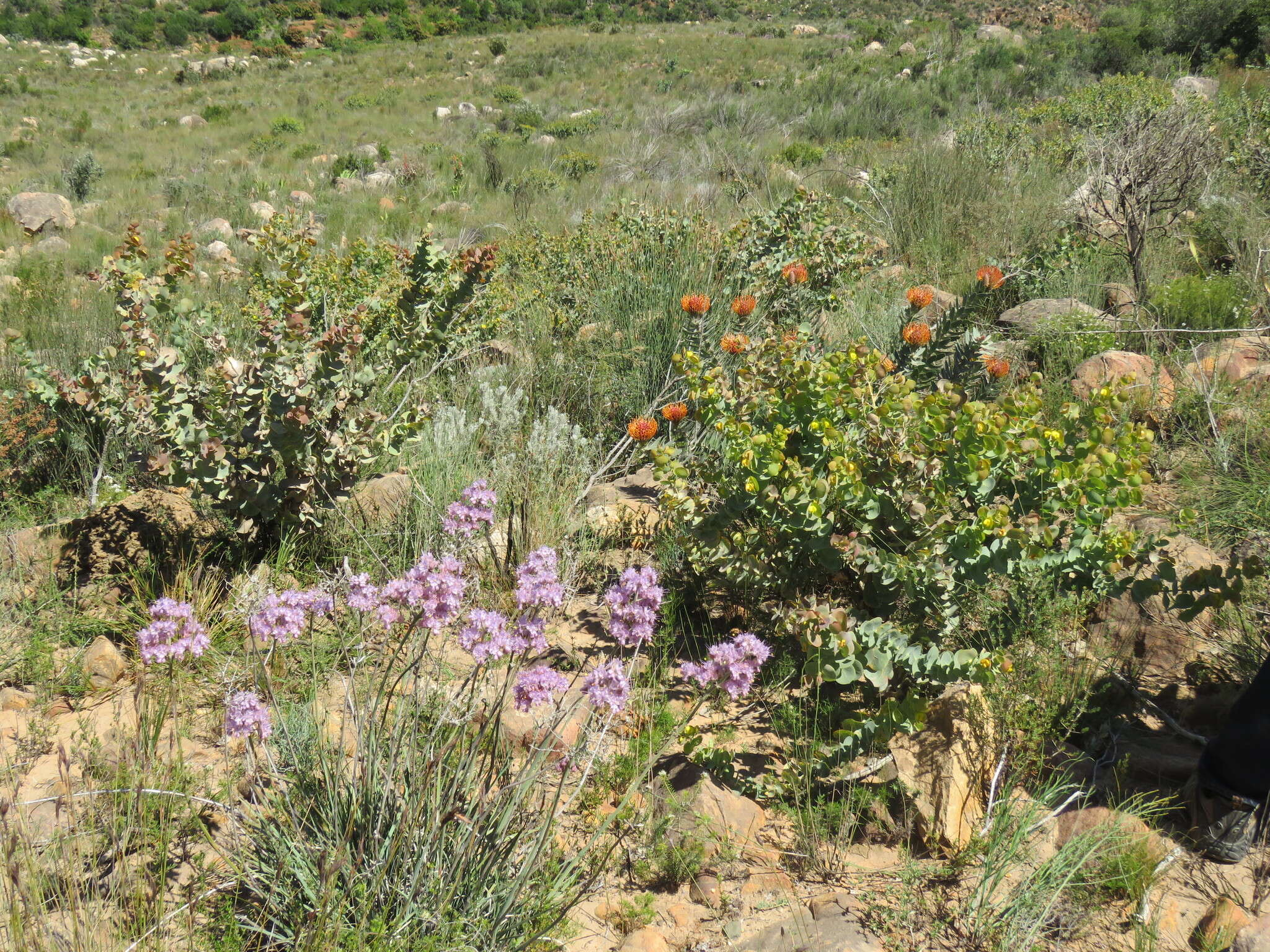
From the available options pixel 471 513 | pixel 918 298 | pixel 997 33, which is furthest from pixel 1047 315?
pixel 997 33

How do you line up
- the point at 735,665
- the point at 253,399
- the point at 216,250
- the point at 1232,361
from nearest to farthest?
the point at 735,665
the point at 253,399
the point at 1232,361
the point at 216,250

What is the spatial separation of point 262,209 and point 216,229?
52.0 inches

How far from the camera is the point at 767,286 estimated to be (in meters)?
4.75

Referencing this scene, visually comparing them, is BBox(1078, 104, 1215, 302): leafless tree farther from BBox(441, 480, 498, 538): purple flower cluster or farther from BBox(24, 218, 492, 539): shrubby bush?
BBox(441, 480, 498, 538): purple flower cluster

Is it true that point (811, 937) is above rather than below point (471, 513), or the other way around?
below

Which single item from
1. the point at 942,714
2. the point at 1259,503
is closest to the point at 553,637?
the point at 942,714

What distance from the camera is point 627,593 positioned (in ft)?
Answer: 6.33

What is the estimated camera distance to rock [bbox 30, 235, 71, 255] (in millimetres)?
9308

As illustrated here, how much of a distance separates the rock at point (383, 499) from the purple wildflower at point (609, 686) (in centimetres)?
174

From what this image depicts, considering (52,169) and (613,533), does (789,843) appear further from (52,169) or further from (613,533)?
(52,169)

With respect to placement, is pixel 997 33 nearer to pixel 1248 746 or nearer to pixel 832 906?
pixel 1248 746

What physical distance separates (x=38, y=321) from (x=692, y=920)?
561cm

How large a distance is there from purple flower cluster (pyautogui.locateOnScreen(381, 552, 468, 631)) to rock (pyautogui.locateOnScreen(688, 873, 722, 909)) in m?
0.97

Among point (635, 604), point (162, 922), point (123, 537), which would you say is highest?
point (635, 604)
